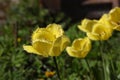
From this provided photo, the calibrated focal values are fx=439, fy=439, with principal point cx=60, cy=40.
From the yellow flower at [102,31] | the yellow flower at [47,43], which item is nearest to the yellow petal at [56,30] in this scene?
the yellow flower at [47,43]

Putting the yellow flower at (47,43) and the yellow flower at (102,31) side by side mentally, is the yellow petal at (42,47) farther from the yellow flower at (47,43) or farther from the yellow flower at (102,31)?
the yellow flower at (102,31)

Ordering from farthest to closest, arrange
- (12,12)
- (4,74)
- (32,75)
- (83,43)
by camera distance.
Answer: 1. (12,12)
2. (32,75)
3. (4,74)
4. (83,43)

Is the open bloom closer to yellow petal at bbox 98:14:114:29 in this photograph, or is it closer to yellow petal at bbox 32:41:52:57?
yellow petal at bbox 98:14:114:29

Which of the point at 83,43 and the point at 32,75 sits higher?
the point at 83,43

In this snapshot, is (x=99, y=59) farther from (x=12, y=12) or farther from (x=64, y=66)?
(x=12, y=12)

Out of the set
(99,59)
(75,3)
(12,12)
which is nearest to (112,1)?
(75,3)

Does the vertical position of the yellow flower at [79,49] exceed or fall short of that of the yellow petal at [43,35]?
it falls short

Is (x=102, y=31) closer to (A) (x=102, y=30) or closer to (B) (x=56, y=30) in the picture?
(A) (x=102, y=30)

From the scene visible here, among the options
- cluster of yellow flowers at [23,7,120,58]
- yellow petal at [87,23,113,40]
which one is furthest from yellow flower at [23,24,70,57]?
yellow petal at [87,23,113,40]
